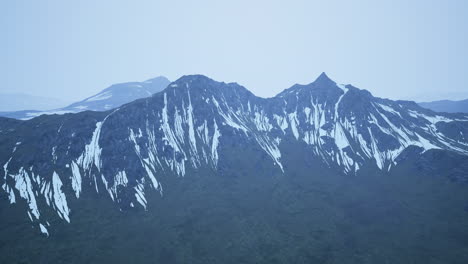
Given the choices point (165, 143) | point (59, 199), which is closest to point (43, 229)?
point (59, 199)

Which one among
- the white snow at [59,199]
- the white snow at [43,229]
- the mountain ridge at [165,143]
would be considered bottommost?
the white snow at [43,229]

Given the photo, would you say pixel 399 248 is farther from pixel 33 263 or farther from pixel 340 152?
pixel 33 263

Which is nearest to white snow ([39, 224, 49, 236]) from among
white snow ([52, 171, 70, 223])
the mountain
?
the mountain

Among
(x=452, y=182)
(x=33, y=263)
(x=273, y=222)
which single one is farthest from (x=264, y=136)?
(x=33, y=263)

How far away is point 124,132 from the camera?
149 metres

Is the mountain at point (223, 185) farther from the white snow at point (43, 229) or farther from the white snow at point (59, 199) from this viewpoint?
the white snow at point (59, 199)

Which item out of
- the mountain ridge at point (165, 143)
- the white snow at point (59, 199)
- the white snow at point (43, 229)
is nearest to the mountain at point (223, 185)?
the white snow at point (43, 229)

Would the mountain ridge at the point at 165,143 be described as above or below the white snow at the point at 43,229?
above

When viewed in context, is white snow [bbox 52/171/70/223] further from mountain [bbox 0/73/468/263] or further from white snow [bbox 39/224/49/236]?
white snow [bbox 39/224/49/236]

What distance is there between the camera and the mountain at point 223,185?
3802 inches

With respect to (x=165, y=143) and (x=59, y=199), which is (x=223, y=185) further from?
(x=59, y=199)

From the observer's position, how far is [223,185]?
141500 mm

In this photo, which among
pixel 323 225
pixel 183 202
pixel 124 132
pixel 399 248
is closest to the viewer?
pixel 399 248

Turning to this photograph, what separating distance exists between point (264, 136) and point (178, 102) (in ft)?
211
